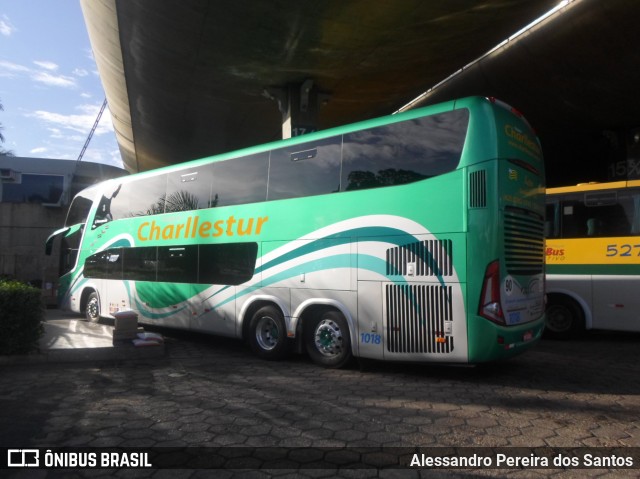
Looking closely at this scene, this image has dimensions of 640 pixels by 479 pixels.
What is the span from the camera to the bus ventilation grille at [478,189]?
6.16 meters

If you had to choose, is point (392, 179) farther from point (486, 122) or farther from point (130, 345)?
point (130, 345)

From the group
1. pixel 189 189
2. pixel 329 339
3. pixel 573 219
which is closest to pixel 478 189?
pixel 329 339

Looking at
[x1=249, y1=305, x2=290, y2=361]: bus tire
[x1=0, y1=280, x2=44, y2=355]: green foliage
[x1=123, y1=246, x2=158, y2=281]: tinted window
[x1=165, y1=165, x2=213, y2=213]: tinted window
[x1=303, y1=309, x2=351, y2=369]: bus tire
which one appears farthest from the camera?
[x1=123, y1=246, x2=158, y2=281]: tinted window

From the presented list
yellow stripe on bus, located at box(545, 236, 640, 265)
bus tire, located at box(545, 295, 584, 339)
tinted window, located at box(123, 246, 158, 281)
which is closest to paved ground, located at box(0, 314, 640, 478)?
→ bus tire, located at box(545, 295, 584, 339)

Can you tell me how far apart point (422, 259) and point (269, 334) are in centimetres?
333

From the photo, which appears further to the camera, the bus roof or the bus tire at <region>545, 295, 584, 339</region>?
the bus tire at <region>545, 295, 584, 339</region>

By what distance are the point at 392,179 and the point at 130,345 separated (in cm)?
533

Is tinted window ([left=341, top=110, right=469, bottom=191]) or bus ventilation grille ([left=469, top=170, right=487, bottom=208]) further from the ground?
tinted window ([left=341, top=110, right=469, bottom=191])

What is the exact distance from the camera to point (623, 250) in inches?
388

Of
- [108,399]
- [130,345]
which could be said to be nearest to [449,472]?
[108,399]

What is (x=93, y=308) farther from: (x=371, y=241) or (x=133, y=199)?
(x=371, y=241)

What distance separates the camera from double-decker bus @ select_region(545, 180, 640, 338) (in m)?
9.84

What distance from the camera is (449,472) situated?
374cm

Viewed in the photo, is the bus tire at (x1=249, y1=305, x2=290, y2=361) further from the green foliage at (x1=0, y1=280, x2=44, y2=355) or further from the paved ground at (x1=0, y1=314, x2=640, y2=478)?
the green foliage at (x1=0, y1=280, x2=44, y2=355)
